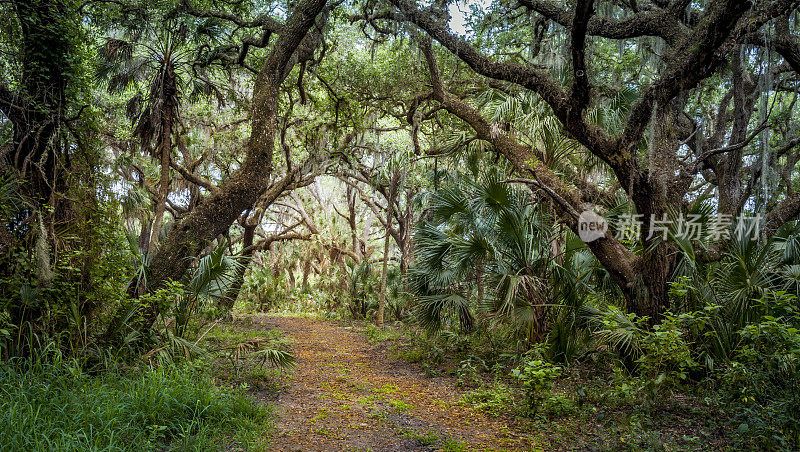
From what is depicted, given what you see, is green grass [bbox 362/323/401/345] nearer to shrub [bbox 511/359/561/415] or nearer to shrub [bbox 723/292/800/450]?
shrub [bbox 511/359/561/415]

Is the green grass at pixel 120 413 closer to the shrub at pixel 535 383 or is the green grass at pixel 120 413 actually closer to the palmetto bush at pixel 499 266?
the shrub at pixel 535 383

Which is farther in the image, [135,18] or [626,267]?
[135,18]

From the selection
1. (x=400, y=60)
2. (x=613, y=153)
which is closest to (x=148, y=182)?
(x=400, y=60)

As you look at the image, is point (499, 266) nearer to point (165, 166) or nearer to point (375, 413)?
point (375, 413)

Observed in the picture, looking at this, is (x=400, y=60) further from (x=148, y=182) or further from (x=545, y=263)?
(x=148, y=182)

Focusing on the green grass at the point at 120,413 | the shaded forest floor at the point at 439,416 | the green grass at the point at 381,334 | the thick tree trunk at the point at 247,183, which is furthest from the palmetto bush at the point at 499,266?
the green grass at the point at 120,413

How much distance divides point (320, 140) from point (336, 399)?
7.38 metres

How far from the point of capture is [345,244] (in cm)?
1739

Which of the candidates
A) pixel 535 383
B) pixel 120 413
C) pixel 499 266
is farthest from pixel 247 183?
pixel 535 383

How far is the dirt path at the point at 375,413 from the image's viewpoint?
3.99 meters

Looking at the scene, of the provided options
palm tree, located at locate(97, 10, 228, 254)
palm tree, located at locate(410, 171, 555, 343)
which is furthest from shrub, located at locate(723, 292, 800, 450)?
palm tree, located at locate(97, 10, 228, 254)

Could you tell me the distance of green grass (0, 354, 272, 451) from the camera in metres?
3.08

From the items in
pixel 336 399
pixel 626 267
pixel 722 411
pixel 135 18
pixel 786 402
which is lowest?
pixel 336 399

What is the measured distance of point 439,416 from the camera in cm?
485
